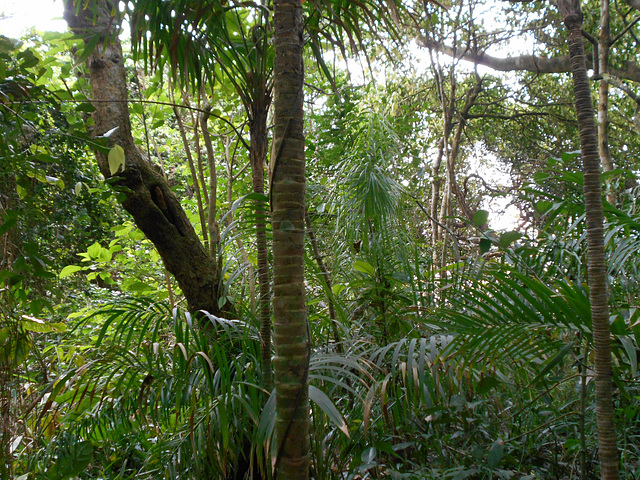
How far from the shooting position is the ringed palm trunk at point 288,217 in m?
1.09

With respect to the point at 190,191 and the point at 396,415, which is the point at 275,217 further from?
the point at 190,191

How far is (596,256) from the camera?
112 centimetres

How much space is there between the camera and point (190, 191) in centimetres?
671

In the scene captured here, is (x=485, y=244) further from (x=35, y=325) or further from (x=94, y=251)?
(x=94, y=251)

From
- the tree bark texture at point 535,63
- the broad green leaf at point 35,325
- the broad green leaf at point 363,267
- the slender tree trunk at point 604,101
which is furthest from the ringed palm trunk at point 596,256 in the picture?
the tree bark texture at point 535,63

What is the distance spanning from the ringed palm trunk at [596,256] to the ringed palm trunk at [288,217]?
689mm

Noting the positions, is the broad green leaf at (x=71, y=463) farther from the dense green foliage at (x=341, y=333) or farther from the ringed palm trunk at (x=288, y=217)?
the ringed palm trunk at (x=288, y=217)

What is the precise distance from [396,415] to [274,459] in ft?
2.40

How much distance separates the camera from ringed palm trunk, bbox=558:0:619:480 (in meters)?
1.09

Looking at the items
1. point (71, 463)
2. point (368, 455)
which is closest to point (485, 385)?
point (368, 455)

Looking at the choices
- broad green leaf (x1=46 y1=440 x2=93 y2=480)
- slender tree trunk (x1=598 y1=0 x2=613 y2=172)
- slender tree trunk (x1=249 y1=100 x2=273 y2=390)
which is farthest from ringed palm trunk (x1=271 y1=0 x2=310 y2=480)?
slender tree trunk (x1=598 y1=0 x2=613 y2=172)

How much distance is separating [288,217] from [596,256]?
0.76 metres

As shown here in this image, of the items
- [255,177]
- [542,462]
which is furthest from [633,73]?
[255,177]

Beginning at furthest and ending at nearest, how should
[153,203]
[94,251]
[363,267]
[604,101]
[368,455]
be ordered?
[604,101]
[94,251]
[153,203]
[363,267]
[368,455]
